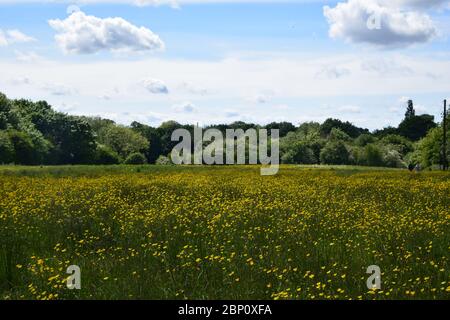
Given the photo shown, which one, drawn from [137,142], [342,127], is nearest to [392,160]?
[342,127]

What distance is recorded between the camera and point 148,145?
10756 cm

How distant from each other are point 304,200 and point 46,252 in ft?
27.0

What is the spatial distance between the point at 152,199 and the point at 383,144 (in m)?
97.7

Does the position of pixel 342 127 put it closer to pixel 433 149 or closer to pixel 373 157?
pixel 373 157

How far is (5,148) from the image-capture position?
57.7 m

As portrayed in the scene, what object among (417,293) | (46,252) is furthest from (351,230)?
(46,252)

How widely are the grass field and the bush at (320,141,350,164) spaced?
81.1 metres

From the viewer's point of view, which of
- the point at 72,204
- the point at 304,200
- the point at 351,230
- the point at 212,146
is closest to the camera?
the point at 351,230

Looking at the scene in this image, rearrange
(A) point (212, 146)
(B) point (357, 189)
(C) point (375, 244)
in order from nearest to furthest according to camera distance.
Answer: (C) point (375, 244), (B) point (357, 189), (A) point (212, 146)

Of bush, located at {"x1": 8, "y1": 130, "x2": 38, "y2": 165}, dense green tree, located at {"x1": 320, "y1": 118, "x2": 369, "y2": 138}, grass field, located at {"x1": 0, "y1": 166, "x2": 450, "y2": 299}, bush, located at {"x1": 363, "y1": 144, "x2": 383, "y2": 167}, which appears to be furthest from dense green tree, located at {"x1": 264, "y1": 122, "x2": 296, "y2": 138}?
grass field, located at {"x1": 0, "y1": 166, "x2": 450, "y2": 299}

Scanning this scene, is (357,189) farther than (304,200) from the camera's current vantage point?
Yes

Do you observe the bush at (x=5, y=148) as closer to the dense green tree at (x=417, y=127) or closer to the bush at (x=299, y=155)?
the bush at (x=299, y=155)

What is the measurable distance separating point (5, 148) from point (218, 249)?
54.7 m

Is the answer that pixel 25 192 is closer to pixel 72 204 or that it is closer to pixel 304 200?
pixel 72 204
